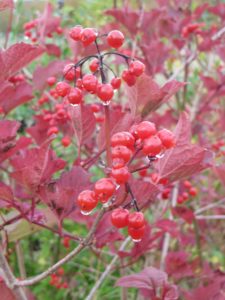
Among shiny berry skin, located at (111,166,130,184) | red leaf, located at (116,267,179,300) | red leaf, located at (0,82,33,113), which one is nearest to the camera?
shiny berry skin, located at (111,166,130,184)

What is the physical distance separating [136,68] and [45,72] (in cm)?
89

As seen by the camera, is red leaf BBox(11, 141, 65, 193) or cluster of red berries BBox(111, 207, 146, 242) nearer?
cluster of red berries BBox(111, 207, 146, 242)

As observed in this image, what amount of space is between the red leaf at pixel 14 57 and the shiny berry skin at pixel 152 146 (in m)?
0.34

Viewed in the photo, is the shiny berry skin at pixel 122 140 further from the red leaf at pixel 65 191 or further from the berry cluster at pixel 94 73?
the red leaf at pixel 65 191

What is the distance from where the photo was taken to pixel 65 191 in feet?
3.27

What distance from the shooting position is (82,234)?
2498 millimetres

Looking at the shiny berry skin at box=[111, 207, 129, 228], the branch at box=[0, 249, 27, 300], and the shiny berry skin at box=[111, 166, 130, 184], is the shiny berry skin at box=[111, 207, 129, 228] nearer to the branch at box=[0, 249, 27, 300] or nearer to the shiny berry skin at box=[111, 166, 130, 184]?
the shiny berry skin at box=[111, 166, 130, 184]

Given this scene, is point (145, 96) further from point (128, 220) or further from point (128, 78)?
point (128, 220)

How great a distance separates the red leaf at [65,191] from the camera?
100 cm

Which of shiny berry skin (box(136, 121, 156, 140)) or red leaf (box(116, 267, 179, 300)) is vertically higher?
shiny berry skin (box(136, 121, 156, 140))

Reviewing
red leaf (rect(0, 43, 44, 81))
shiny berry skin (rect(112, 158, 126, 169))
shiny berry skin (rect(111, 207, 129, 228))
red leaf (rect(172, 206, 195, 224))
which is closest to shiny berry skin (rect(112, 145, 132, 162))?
shiny berry skin (rect(112, 158, 126, 169))

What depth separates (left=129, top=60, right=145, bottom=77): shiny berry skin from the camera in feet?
2.83

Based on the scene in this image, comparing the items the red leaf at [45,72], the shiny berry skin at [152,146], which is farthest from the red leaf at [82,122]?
the red leaf at [45,72]

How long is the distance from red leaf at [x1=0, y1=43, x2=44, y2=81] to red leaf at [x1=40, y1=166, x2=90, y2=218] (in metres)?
0.24
